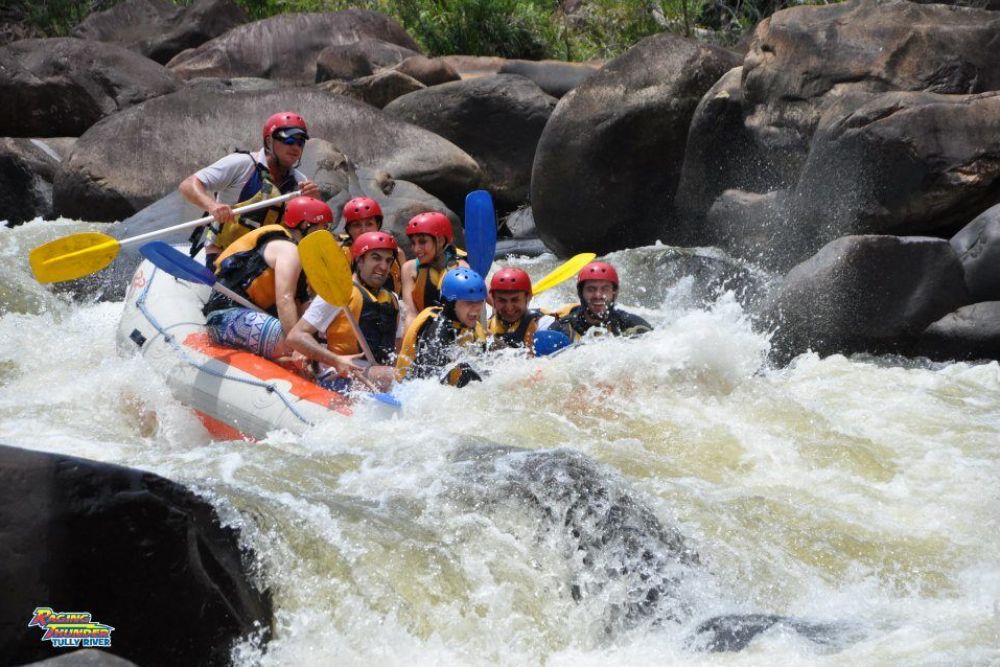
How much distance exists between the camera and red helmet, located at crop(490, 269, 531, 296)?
5918 millimetres

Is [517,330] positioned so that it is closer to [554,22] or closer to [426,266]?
[426,266]

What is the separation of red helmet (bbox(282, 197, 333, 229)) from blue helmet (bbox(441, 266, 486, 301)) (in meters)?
0.83

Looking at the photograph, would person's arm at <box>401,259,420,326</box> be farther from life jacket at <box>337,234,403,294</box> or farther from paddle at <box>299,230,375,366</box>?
paddle at <box>299,230,375,366</box>

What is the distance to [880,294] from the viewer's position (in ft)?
24.8

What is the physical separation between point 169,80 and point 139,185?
14.3 feet

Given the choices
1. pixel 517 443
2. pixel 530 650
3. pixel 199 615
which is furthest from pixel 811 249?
pixel 199 615

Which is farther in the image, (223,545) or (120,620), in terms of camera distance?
(223,545)

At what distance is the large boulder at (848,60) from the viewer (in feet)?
28.9

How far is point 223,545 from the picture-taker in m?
3.47

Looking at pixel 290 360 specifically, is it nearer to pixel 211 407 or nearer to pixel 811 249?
pixel 211 407

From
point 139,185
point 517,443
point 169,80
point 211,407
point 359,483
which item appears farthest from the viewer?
point 169,80

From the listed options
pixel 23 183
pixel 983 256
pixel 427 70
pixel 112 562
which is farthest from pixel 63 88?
pixel 112 562

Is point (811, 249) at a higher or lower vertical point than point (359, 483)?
lower

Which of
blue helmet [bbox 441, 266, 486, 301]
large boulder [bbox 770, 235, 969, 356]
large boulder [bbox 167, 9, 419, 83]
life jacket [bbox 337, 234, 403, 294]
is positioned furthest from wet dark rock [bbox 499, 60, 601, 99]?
blue helmet [bbox 441, 266, 486, 301]
